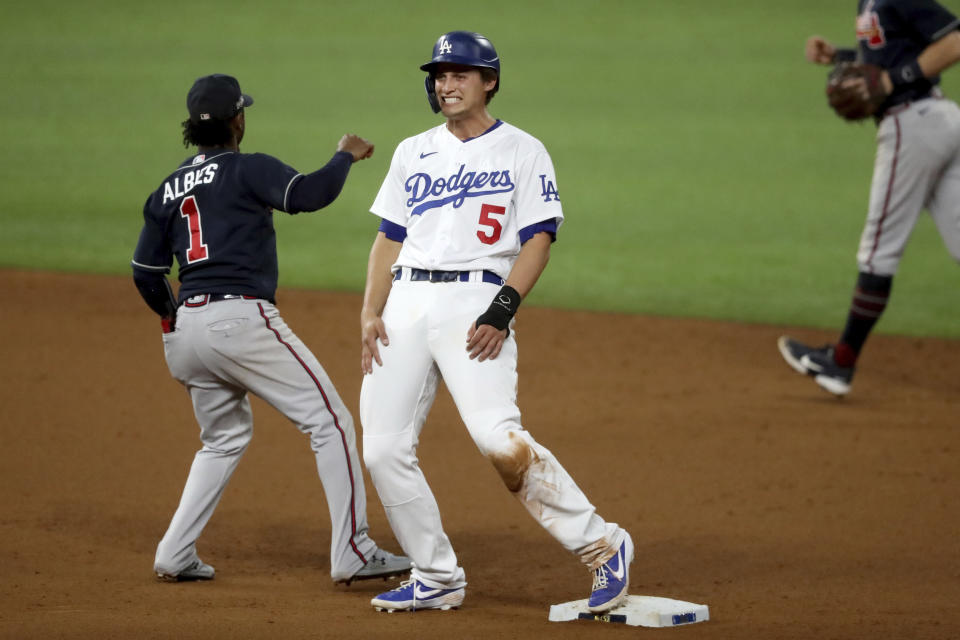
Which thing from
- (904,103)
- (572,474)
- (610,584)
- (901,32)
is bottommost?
(572,474)

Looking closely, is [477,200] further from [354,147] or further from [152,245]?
[152,245]

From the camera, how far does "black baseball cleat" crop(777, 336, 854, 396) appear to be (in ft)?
24.6

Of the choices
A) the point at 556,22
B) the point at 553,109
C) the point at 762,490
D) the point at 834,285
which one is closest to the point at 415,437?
the point at 762,490

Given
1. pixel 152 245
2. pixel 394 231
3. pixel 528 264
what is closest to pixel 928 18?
pixel 528 264

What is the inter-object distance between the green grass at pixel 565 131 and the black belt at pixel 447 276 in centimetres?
560

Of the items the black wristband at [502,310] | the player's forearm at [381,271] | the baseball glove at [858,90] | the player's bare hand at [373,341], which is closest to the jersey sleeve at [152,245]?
the player's forearm at [381,271]

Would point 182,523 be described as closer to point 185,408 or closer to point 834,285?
point 185,408

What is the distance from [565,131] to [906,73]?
10231 mm

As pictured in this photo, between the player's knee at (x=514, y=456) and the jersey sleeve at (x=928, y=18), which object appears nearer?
the player's knee at (x=514, y=456)

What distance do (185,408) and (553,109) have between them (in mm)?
11851

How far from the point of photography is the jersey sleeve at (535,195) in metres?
4.34

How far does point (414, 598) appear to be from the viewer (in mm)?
4367

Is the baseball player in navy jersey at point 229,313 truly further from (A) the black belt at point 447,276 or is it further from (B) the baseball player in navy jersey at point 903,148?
(B) the baseball player in navy jersey at point 903,148

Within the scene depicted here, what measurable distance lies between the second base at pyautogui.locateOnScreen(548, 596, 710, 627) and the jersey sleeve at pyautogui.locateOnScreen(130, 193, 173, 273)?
6.46 feet
